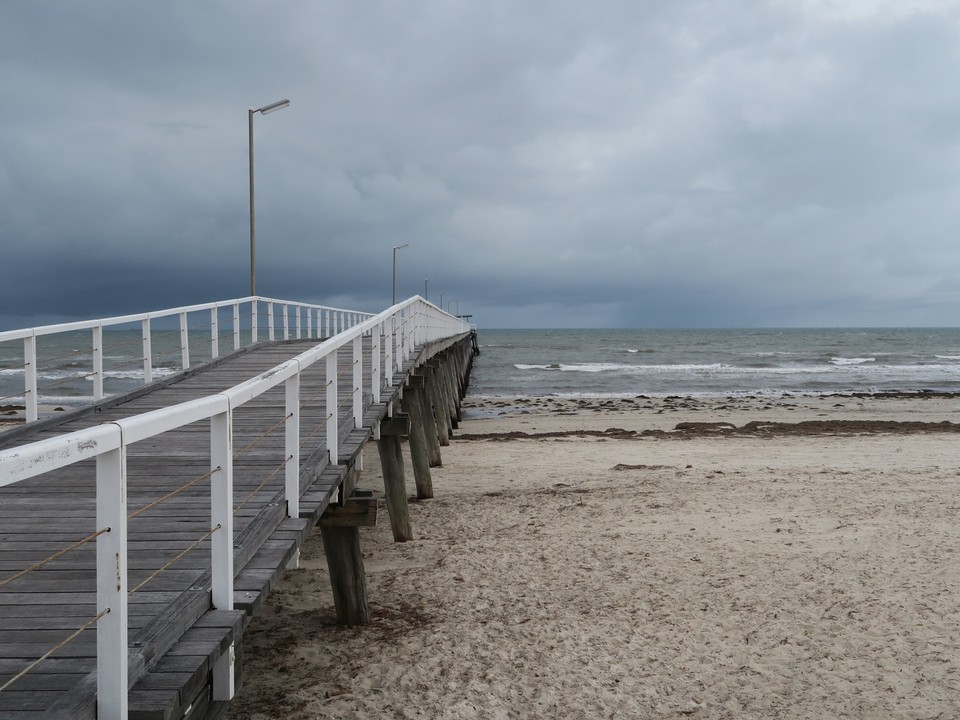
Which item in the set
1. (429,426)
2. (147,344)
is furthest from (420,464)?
(147,344)

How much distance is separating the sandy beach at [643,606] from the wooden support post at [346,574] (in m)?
0.14

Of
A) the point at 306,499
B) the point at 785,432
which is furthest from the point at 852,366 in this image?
the point at 306,499

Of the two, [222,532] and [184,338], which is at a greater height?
[184,338]

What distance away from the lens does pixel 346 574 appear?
608 cm

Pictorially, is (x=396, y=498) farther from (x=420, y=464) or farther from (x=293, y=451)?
(x=293, y=451)

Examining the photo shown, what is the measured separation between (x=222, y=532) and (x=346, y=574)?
3.08 meters

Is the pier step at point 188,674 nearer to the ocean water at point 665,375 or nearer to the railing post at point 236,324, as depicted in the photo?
the railing post at point 236,324

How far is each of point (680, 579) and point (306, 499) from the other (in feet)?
11.4

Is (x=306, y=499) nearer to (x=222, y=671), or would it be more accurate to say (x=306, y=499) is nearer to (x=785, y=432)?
(x=222, y=671)

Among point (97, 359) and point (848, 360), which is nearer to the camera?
point (97, 359)

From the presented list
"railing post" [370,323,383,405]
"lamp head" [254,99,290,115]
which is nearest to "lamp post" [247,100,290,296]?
"lamp head" [254,99,290,115]

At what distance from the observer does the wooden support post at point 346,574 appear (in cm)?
607

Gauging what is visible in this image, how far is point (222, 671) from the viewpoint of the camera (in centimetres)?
306

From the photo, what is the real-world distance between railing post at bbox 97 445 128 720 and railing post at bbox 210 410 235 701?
0.73 m
